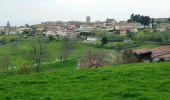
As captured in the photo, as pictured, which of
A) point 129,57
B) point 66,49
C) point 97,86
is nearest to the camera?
point 97,86

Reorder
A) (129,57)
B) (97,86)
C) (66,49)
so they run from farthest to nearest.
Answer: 1. (66,49)
2. (129,57)
3. (97,86)

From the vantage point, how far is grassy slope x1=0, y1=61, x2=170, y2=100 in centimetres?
1367

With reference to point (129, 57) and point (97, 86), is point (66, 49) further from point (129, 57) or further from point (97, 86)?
point (97, 86)

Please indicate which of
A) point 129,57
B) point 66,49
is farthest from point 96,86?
point 66,49

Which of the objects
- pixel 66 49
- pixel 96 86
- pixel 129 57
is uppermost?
pixel 96 86

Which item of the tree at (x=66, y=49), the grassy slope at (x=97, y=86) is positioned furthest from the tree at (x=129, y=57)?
the tree at (x=66, y=49)

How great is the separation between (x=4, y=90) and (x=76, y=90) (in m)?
2.97

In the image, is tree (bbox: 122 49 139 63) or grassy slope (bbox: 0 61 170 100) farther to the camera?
tree (bbox: 122 49 139 63)

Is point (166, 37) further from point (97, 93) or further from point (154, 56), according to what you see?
point (97, 93)

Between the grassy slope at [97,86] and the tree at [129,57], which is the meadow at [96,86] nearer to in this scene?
the grassy slope at [97,86]

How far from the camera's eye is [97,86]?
15.8 m

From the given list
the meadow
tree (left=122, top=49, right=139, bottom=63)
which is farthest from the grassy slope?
tree (left=122, top=49, right=139, bottom=63)

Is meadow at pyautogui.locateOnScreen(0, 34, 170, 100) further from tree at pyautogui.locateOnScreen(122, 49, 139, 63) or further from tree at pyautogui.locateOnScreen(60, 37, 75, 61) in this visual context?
tree at pyautogui.locateOnScreen(60, 37, 75, 61)

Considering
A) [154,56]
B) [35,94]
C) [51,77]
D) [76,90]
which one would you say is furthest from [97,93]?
[154,56]
